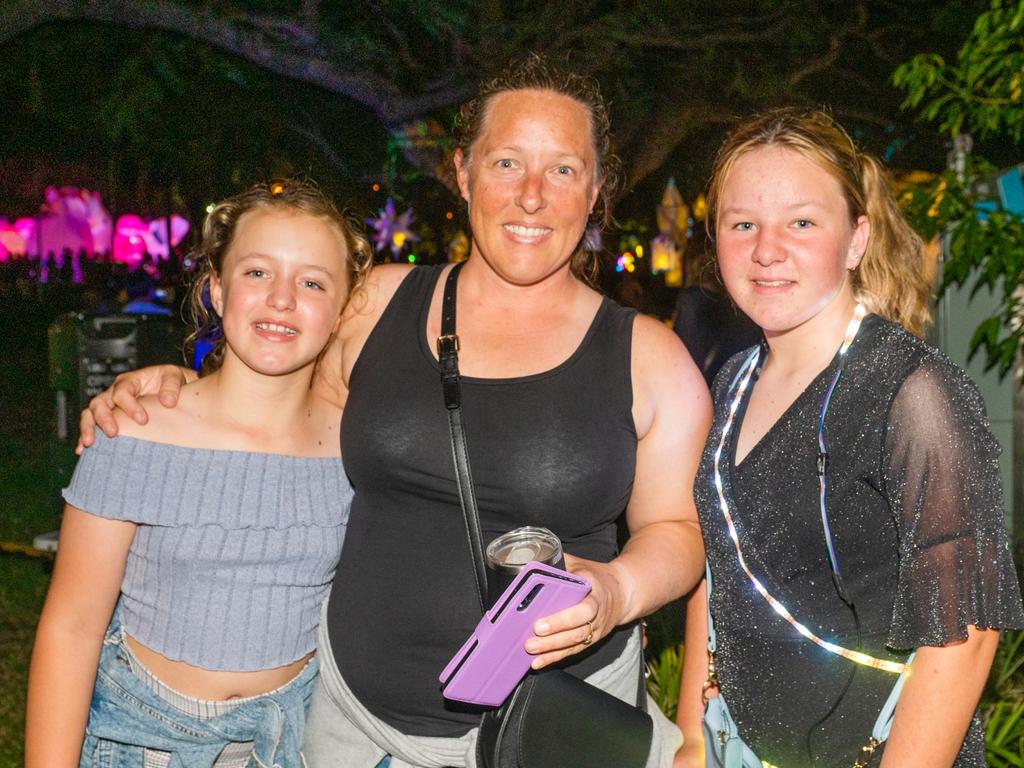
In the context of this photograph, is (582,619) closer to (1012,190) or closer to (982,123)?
(982,123)

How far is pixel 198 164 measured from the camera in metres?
7.75

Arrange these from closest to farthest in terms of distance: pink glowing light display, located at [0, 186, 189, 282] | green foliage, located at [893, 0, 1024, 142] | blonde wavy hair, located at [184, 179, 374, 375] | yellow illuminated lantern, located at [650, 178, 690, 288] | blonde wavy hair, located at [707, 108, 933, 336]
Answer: blonde wavy hair, located at [707, 108, 933, 336], blonde wavy hair, located at [184, 179, 374, 375], green foliage, located at [893, 0, 1024, 142], yellow illuminated lantern, located at [650, 178, 690, 288], pink glowing light display, located at [0, 186, 189, 282]

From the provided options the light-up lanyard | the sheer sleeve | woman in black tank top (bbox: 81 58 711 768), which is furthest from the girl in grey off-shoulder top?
the sheer sleeve

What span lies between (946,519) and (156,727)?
173cm

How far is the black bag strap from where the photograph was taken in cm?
215

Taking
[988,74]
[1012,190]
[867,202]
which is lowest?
[867,202]

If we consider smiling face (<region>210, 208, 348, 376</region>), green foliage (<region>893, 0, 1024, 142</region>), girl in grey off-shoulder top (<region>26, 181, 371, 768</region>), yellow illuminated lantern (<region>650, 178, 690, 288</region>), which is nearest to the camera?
girl in grey off-shoulder top (<region>26, 181, 371, 768</region>)

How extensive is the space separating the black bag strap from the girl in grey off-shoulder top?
0.30 metres

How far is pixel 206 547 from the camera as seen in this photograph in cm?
227

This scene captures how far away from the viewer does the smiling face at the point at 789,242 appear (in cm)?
201

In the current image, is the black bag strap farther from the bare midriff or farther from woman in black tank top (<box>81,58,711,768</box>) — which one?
the bare midriff

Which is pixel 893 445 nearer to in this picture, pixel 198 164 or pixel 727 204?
pixel 727 204

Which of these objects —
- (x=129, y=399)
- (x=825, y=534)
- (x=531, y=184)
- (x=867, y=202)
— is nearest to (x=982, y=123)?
(x=867, y=202)

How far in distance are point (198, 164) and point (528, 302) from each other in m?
5.96
